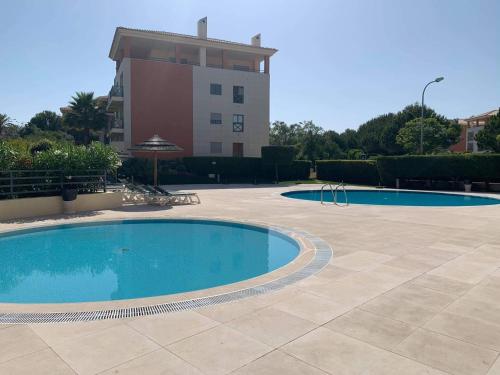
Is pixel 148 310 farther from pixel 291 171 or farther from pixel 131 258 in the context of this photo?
pixel 291 171

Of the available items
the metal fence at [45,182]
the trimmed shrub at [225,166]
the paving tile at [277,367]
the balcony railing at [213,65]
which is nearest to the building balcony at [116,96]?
the balcony railing at [213,65]

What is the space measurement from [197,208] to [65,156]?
563 centimetres

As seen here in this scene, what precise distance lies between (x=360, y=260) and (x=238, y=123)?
3165 cm

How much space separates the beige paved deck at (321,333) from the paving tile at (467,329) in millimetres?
12

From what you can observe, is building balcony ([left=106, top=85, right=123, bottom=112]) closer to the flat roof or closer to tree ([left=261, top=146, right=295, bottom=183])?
the flat roof

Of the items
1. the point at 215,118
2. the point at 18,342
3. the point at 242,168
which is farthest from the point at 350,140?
the point at 18,342

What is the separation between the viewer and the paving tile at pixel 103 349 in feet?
11.9

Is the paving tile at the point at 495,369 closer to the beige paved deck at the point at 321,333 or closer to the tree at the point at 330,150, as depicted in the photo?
the beige paved deck at the point at 321,333

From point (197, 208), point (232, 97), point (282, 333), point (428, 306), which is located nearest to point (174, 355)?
point (282, 333)

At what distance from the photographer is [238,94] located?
124ft

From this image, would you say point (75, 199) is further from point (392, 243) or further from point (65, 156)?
point (392, 243)

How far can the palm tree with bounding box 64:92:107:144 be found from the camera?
127ft

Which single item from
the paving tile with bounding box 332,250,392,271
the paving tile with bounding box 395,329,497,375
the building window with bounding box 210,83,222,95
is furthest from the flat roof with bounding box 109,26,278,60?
the paving tile with bounding box 395,329,497,375

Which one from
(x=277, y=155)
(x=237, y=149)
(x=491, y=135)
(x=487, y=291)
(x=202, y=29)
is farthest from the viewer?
(x=491, y=135)
